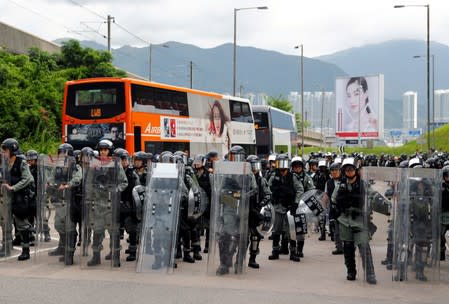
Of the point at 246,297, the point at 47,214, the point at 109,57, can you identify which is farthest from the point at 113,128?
the point at 109,57

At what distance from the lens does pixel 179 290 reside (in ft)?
23.9

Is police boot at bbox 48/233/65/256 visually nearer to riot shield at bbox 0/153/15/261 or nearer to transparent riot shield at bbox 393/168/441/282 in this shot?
riot shield at bbox 0/153/15/261

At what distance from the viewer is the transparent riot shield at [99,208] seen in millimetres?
8867

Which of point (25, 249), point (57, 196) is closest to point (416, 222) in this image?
point (57, 196)

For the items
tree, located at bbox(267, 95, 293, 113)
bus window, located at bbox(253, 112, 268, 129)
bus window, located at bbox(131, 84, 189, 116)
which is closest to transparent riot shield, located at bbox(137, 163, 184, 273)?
bus window, located at bbox(131, 84, 189, 116)

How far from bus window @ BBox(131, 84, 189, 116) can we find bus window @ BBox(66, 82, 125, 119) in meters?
0.46

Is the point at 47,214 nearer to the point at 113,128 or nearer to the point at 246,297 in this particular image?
the point at 246,297

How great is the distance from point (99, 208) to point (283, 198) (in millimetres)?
2828

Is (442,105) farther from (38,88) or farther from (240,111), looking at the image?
(38,88)

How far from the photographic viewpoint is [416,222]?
820 centimetres

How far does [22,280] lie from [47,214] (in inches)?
80.1

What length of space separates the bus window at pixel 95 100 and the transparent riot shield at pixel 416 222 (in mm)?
10969

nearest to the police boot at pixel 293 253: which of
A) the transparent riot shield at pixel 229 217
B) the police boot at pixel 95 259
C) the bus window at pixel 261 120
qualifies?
the transparent riot shield at pixel 229 217

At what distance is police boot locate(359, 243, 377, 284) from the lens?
26.2ft
